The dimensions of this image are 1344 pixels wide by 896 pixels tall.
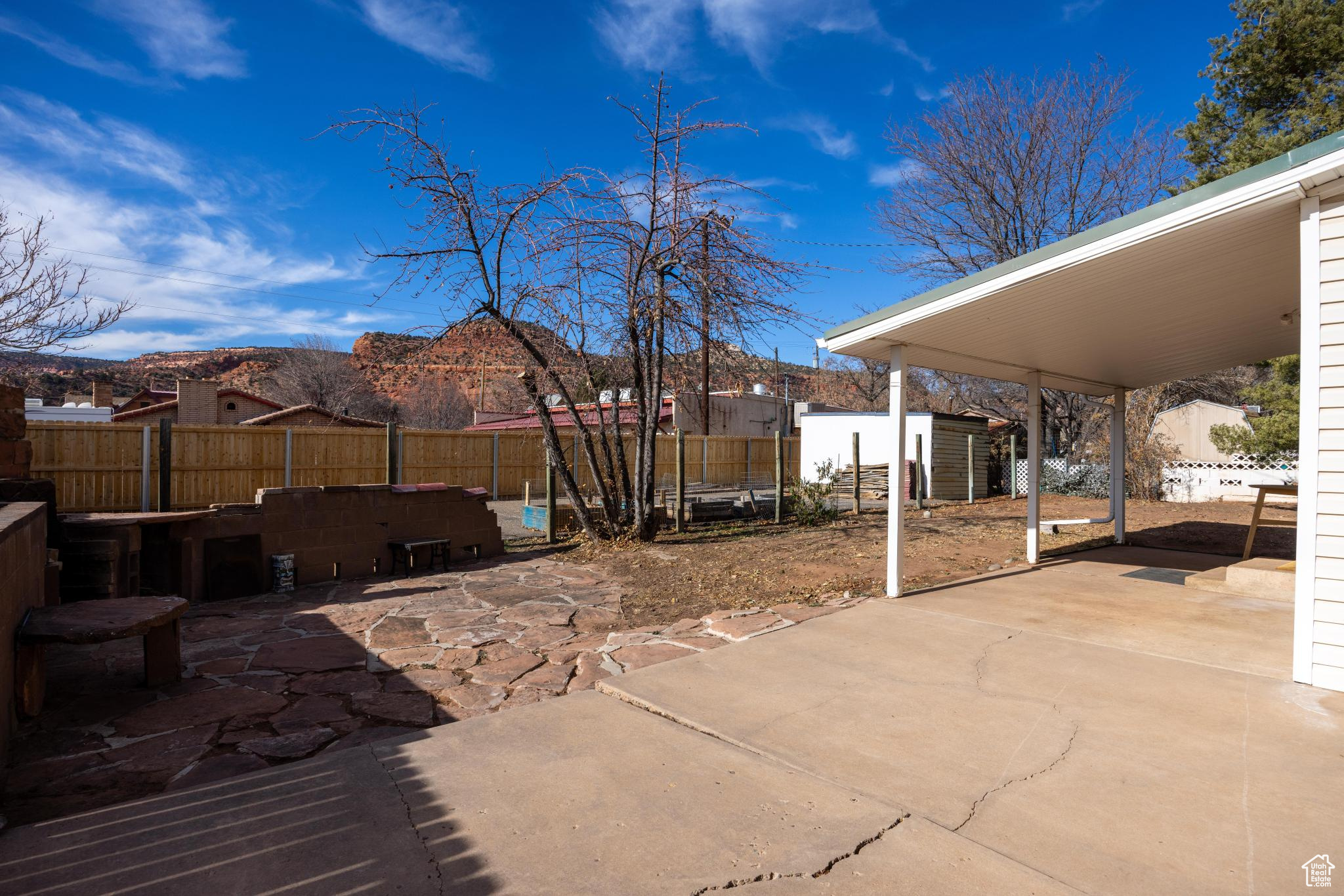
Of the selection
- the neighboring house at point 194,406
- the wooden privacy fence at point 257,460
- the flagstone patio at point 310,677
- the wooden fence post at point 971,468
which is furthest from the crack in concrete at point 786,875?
the neighboring house at point 194,406

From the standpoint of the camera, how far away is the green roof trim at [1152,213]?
3.31 meters

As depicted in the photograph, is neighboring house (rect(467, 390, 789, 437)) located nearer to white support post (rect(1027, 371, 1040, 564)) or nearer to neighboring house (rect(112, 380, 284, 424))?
neighboring house (rect(112, 380, 284, 424))

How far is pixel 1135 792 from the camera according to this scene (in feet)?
8.27

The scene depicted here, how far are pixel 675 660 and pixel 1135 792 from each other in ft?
7.82

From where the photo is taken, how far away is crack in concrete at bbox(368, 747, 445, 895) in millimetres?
2074

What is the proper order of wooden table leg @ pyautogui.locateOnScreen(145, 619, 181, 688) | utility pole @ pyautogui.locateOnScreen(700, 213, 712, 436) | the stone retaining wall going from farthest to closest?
utility pole @ pyautogui.locateOnScreen(700, 213, 712, 436) < the stone retaining wall < wooden table leg @ pyautogui.locateOnScreen(145, 619, 181, 688)

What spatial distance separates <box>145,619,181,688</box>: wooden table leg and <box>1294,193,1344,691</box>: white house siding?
6.19 meters

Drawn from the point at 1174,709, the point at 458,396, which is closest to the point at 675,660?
the point at 1174,709

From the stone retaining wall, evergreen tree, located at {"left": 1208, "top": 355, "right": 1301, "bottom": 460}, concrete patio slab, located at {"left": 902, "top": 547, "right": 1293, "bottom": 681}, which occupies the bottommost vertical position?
concrete patio slab, located at {"left": 902, "top": 547, "right": 1293, "bottom": 681}

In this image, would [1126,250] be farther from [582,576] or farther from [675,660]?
[582,576]

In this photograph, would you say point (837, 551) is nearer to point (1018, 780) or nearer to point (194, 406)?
point (1018, 780)

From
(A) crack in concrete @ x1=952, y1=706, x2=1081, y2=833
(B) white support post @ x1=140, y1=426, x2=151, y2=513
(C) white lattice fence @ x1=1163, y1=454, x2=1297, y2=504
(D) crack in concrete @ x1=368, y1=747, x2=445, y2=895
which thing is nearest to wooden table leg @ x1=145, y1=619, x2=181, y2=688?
(D) crack in concrete @ x1=368, y1=747, x2=445, y2=895

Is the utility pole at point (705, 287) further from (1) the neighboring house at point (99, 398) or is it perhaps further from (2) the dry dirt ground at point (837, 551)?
(1) the neighboring house at point (99, 398)

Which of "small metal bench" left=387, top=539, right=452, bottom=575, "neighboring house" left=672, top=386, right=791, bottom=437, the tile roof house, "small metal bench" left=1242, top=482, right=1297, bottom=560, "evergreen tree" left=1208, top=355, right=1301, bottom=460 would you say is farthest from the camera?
"neighboring house" left=672, top=386, right=791, bottom=437
